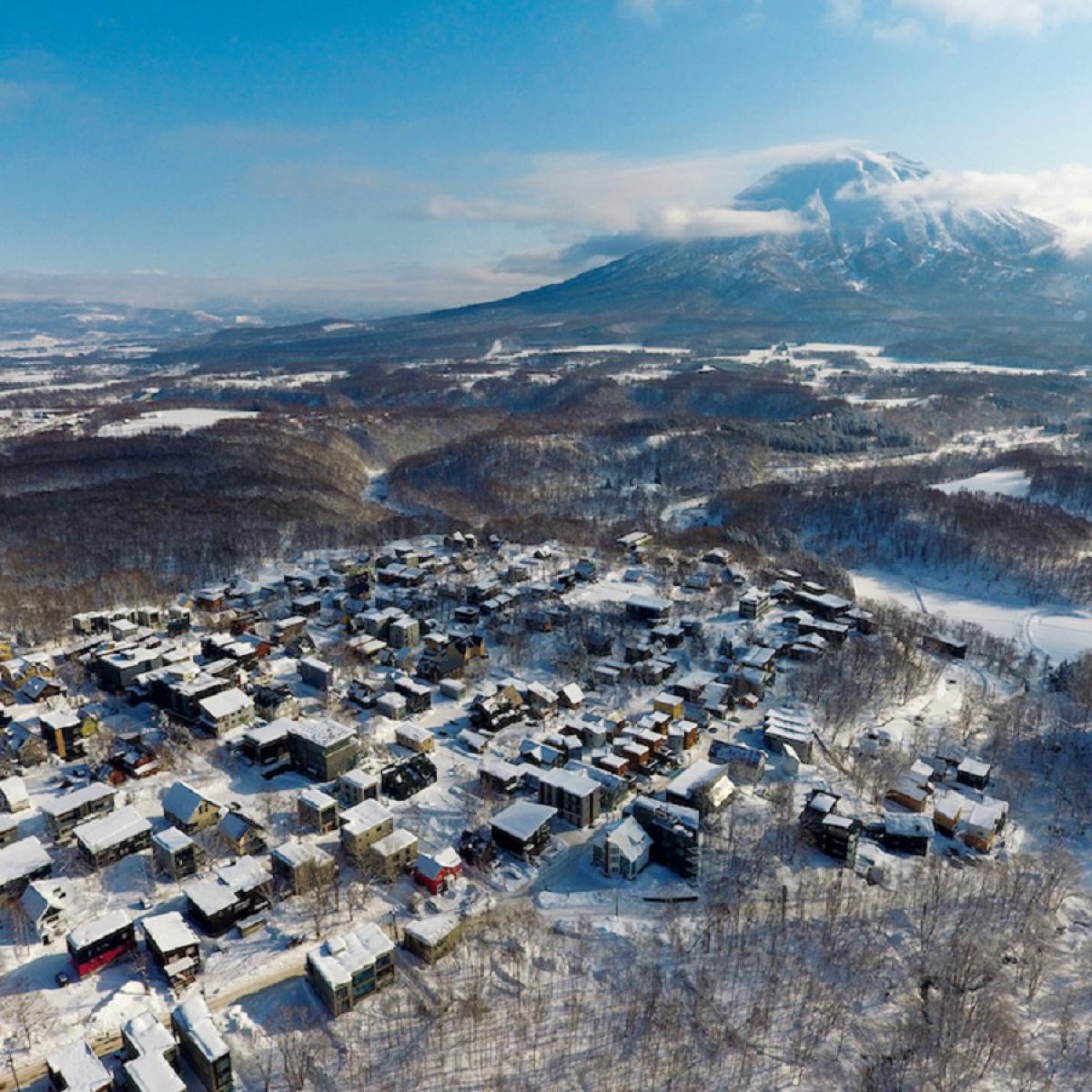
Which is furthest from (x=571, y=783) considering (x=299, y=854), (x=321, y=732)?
(x=321, y=732)

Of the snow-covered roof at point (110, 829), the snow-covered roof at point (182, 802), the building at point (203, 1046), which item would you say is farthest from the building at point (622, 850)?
the snow-covered roof at point (110, 829)

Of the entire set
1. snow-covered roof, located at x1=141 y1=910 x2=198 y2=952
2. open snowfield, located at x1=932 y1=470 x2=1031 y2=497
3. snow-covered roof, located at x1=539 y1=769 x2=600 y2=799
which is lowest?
snow-covered roof, located at x1=141 y1=910 x2=198 y2=952

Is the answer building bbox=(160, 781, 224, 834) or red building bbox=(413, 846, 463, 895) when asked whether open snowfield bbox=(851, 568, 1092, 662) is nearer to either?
red building bbox=(413, 846, 463, 895)

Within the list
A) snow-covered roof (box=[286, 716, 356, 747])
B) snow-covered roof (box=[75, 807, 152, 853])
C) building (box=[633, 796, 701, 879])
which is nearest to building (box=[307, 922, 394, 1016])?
snow-covered roof (box=[75, 807, 152, 853])

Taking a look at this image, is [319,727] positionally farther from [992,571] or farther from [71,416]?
[71,416]

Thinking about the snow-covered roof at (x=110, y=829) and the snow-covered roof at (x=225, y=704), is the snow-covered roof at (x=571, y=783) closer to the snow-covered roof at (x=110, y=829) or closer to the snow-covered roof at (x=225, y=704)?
the snow-covered roof at (x=110, y=829)

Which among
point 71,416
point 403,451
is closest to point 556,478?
point 403,451
